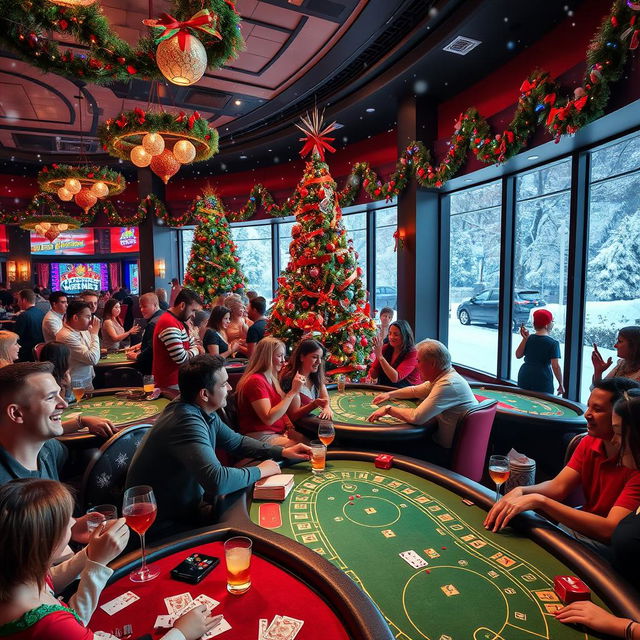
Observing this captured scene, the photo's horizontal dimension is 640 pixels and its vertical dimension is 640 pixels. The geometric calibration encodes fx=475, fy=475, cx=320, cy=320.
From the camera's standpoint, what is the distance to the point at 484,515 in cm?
202

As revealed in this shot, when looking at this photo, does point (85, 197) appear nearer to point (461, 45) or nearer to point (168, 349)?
point (168, 349)

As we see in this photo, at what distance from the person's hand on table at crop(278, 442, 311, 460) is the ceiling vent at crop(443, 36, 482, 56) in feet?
17.0

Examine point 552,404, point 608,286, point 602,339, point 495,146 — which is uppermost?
point 495,146

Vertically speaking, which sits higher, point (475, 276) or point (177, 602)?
point (475, 276)

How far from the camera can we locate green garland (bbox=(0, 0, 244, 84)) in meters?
3.52

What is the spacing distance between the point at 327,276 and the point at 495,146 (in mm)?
2621

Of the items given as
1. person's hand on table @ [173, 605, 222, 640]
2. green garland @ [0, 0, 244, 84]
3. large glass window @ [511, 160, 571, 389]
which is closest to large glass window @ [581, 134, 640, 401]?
large glass window @ [511, 160, 571, 389]

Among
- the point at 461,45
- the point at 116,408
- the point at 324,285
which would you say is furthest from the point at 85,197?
the point at 461,45

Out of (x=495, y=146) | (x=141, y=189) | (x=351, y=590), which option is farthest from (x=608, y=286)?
(x=141, y=189)

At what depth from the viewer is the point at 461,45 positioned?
5.67 m

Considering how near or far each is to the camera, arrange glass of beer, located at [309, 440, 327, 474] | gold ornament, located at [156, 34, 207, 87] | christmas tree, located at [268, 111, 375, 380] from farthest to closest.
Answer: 1. christmas tree, located at [268, 111, 375, 380]
2. gold ornament, located at [156, 34, 207, 87]
3. glass of beer, located at [309, 440, 327, 474]

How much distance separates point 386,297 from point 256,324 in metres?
4.46

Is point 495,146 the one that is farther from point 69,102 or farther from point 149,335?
point 69,102

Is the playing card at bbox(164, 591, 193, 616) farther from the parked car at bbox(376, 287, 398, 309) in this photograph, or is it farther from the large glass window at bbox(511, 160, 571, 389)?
the parked car at bbox(376, 287, 398, 309)
